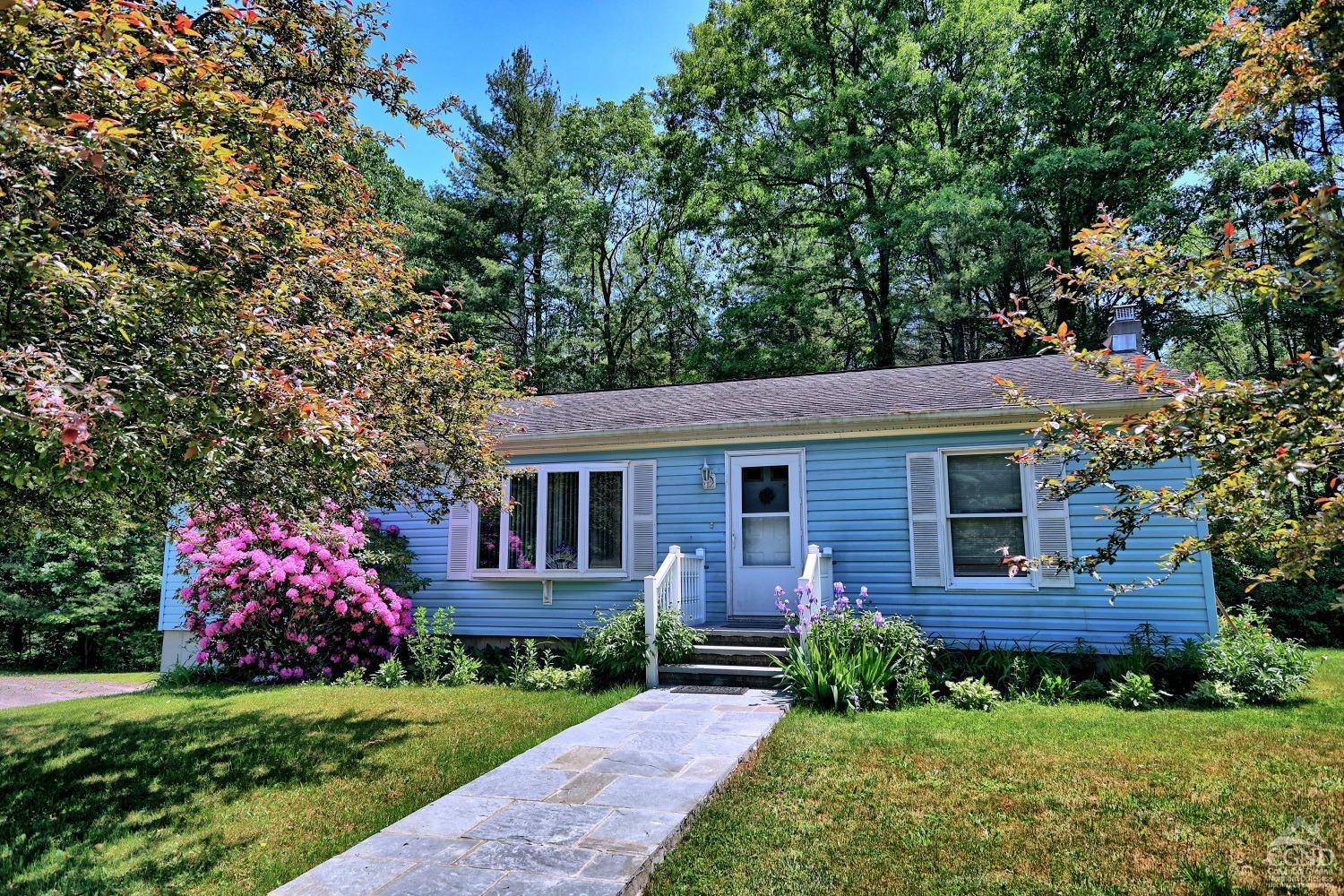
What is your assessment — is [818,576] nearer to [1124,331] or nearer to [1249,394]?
[1249,394]

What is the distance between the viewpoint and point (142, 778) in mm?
5430

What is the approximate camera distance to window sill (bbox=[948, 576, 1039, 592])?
823 cm

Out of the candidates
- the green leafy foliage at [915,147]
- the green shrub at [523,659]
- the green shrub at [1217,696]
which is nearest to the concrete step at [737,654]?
the green shrub at [523,659]

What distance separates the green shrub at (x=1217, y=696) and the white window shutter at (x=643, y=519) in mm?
5687

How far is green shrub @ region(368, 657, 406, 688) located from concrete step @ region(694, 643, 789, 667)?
141 inches

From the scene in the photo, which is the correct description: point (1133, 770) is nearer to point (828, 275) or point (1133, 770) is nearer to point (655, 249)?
point (828, 275)

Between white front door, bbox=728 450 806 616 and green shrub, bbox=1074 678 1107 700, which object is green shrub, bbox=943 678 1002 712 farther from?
white front door, bbox=728 450 806 616

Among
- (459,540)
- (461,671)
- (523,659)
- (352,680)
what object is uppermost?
(459,540)

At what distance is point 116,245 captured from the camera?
3586 millimetres

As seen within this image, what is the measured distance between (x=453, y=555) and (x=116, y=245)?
7224mm

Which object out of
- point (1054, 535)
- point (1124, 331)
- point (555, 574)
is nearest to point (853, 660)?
point (1054, 535)

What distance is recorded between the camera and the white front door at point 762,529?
30.3 ft

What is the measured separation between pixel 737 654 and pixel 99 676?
1144 centimetres

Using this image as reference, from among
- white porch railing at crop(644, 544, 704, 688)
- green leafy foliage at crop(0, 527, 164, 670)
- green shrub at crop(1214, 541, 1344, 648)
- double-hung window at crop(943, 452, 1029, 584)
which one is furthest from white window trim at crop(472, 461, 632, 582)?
green shrub at crop(1214, 541, 1344, 648)
